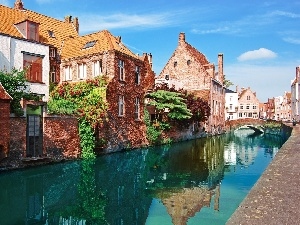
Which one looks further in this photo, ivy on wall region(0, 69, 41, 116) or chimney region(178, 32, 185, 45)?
chimney region(178, 32, 185, 45)

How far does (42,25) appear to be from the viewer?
30.8 m

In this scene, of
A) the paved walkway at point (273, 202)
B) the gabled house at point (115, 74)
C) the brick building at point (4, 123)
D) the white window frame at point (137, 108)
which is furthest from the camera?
the white window frame at point (137, 108)

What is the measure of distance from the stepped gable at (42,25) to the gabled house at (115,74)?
5.13 feet

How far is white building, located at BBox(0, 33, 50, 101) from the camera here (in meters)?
21.9

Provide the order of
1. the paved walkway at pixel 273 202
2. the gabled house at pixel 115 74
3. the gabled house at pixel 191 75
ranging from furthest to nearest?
1. the gabled house at pixel 191 75
2. the gabled house at pixel 115 74
3. the paved walkway at pixel 273 202

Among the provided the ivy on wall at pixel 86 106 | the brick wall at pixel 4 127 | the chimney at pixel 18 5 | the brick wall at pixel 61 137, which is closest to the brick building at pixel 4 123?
the brick wall at pixel 4 127

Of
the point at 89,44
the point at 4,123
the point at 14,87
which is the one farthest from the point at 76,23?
the point at 4,123

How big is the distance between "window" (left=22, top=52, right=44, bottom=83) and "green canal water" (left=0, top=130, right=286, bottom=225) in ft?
27.0

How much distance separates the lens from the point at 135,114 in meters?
29.3

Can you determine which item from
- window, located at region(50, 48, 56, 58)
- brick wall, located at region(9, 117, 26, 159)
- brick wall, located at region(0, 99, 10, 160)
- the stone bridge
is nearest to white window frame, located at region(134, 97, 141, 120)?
window, located at region(50, 48, 56, 58)

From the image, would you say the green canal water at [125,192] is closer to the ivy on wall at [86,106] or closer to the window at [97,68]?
the ivy on wall at [86,106]

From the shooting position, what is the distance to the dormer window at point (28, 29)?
2372cm

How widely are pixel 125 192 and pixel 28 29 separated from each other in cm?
1688

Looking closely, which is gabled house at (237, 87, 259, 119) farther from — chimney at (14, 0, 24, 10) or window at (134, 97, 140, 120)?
chimney at (14, 0, 24, 10)
